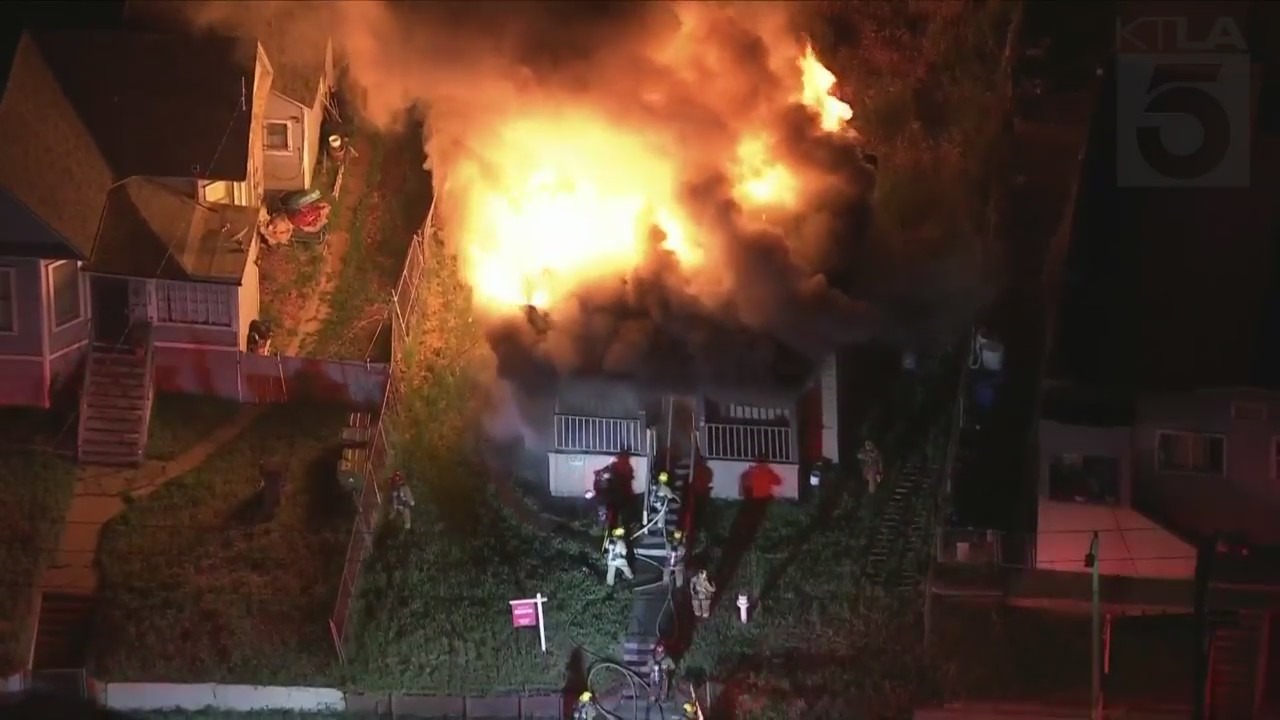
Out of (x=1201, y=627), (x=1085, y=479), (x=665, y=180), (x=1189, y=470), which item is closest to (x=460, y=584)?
(x=665, y=180)

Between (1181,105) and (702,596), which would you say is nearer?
(702,596)

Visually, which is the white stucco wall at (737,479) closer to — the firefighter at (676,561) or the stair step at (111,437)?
the firefighter at (676,561)

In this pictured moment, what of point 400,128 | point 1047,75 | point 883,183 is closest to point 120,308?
point 400,128

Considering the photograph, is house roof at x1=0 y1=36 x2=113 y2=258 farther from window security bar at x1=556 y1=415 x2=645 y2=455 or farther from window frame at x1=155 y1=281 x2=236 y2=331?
window security bar at x1=556 y1=415 x2=645 y2=455

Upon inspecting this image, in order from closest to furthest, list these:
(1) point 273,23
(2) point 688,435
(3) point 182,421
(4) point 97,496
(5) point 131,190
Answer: (4) point 97,496 → (2) point 688,435 → (3) point 182,421 → (5) point 131,190 → (1) point 273,23

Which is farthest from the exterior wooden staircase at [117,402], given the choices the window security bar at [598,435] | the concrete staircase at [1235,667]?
the concrete staircase at [1235,667]

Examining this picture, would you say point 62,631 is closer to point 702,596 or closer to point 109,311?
point 109,311
